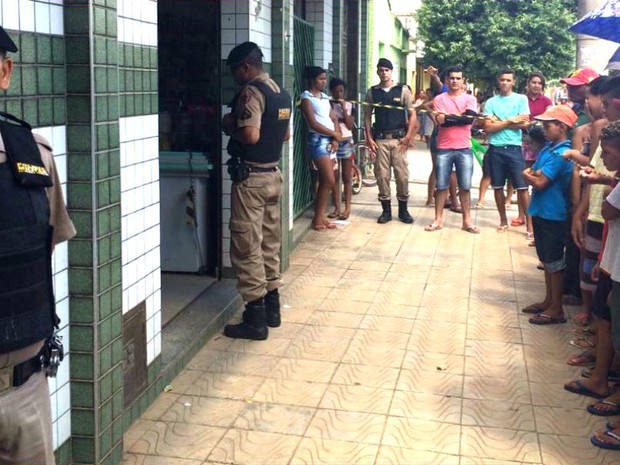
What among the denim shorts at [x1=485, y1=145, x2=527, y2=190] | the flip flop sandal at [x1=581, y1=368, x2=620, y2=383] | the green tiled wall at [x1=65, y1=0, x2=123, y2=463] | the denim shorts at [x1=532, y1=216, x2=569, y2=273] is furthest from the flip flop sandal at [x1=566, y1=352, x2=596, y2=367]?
the denim shorts at [x1=485, y1=145, x2=527, y2=190]

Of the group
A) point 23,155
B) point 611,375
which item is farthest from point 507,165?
point 23,155

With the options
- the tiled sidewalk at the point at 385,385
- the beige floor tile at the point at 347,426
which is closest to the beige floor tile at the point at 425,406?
the tiled sidewalk at the point at 385,385

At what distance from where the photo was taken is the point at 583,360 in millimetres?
5398

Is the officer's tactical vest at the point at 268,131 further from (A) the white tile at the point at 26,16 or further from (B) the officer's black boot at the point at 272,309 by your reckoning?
(A) the white tile at the point at 26,16

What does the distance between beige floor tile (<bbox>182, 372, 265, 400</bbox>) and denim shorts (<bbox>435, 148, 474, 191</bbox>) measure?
16.9 feet

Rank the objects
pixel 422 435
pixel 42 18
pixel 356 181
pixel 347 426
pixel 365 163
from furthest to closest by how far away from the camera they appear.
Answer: pixel 365 163 < pixel 356 181 < pixel 347 426 < pixel 422 435 < pixel 42 18

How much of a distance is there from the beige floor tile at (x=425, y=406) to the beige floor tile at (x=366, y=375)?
0.60ft

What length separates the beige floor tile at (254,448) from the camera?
13.3 feet

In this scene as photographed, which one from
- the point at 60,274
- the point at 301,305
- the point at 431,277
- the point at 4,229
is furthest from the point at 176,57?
the point at 4,229

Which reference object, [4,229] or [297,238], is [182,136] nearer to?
[297,238]

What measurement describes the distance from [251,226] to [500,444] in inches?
89.3

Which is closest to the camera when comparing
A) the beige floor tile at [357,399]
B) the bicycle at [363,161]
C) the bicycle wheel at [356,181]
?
the beige floor tile at [357,399]

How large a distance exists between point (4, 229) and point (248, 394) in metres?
2.71

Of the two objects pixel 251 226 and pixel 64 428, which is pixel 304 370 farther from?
pixel 64 428
